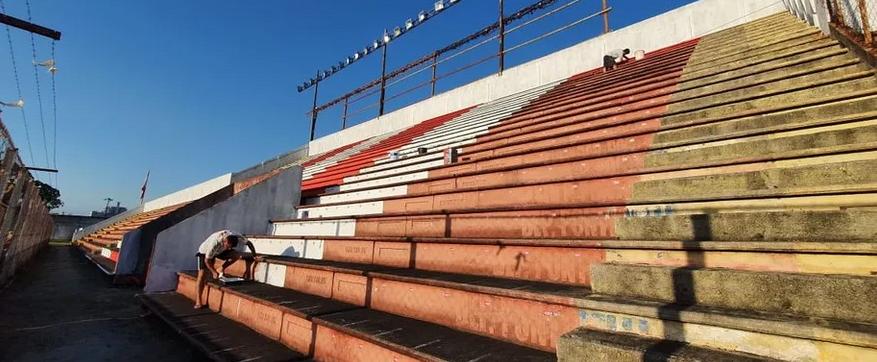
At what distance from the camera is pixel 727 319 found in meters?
1.45

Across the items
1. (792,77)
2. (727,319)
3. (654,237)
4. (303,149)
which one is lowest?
(727,319)

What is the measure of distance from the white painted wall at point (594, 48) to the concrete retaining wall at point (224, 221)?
21.5ft

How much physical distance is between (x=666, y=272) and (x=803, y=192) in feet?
→ 2.97

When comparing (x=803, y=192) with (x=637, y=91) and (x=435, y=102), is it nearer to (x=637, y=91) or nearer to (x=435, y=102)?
(x=637, y=91)

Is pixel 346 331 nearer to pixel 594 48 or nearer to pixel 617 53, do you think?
pixel 617 53

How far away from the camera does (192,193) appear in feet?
62.5

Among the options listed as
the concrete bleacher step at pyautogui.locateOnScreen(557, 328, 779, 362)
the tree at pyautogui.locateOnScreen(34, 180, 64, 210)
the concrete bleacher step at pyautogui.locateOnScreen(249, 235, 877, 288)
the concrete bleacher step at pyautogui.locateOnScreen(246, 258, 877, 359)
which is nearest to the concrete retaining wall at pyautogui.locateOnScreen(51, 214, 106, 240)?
the tree at pyautogui.locateOnScreen(34, 180, 64, 210)

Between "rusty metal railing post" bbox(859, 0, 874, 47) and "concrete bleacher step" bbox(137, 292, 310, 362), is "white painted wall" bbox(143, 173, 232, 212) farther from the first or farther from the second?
"rusty metal railing post" bbox(859, 0, 874, 47)

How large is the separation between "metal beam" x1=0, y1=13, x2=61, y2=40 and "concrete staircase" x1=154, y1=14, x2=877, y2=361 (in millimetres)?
9364

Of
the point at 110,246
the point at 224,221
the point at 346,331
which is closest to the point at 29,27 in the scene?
the point at 110,246

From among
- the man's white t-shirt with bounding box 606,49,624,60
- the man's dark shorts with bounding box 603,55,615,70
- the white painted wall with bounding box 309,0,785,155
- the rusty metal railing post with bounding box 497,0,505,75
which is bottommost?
the man's dark shorts with bounding box 603,55,615,70

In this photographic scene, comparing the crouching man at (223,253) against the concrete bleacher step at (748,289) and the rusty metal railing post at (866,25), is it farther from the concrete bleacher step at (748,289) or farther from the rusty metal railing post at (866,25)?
the rusty metal railing post at (866,25)

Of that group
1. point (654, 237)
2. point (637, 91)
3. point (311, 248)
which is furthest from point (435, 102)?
point (654, 237)

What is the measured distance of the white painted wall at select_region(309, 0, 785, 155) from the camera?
293 inches
